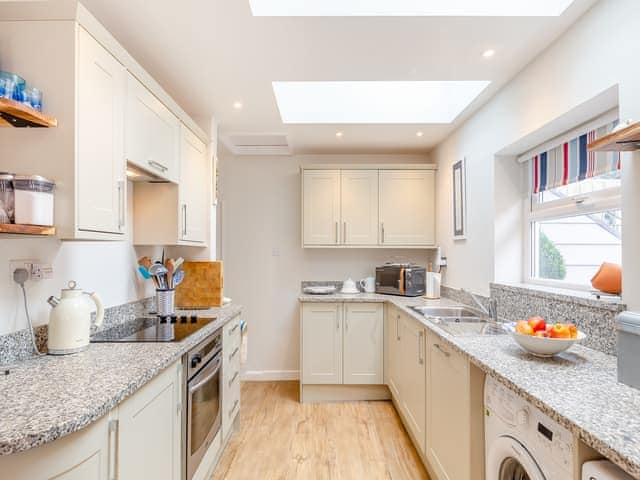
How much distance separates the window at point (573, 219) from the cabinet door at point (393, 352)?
107cm

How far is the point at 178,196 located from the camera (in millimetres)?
2320

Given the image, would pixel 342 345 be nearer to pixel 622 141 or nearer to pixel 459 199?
pixel 459 199

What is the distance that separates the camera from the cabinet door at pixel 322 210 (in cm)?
361

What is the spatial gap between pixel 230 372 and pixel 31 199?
1654 mm

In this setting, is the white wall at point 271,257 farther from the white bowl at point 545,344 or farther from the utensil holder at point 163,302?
the white bowl at point 545,344

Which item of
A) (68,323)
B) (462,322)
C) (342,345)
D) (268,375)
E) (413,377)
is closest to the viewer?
(68,323)

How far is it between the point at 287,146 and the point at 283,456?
2727 millimetres

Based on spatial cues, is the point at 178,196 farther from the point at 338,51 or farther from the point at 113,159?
the point at 338,51

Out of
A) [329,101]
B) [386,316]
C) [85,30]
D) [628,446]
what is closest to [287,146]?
[329,101]

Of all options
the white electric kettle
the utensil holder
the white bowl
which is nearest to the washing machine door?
the white bowl

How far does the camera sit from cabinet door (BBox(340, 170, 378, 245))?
361 cm

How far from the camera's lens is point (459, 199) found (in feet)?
9.98

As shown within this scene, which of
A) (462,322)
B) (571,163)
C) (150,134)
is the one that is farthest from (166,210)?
(571,163)

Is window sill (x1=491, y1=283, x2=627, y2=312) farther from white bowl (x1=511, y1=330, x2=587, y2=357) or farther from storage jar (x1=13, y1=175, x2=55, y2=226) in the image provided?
storage jar (x1=13, y1=175, x2=55, y2=226)
